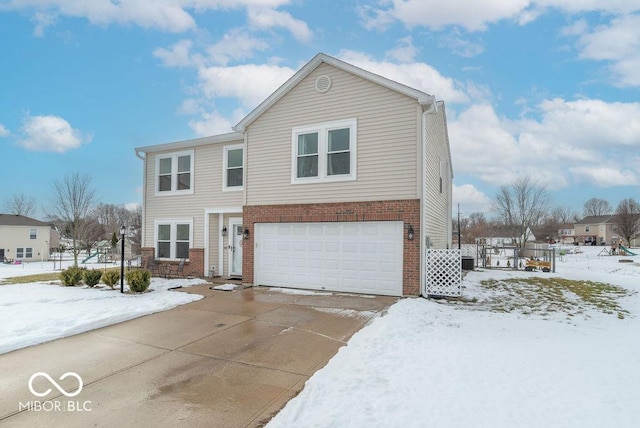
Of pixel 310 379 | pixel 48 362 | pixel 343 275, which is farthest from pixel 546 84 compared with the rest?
pixel 48 362

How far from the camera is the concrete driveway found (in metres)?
3.37

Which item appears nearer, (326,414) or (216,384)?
(326,414)

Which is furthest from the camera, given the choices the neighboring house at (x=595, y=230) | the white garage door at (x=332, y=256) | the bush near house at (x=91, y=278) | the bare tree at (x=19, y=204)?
the neighboring house at (x=595, y=230)

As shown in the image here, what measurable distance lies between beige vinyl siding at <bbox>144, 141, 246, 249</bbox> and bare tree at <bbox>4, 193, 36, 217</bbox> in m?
41.5

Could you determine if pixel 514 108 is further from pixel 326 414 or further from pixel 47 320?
pixel 47 320

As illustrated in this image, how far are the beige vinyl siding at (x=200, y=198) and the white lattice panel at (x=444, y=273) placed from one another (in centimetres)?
690

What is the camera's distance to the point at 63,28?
12289mm

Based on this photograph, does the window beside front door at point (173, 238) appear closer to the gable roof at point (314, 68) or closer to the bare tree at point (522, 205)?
the gable roof at point (314, 68)

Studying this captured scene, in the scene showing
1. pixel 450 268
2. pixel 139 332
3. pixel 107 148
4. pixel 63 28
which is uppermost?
pixel 63 28

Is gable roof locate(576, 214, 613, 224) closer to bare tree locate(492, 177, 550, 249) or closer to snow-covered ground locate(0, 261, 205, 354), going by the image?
bare tree locate(492, 177, 550, 249)

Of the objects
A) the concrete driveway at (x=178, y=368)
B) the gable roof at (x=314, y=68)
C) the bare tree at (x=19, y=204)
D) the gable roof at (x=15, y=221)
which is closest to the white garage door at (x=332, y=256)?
the concrete driveway at (x=178, y=368)

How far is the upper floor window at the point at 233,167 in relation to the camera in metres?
12.7

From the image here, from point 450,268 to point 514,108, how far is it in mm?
11941

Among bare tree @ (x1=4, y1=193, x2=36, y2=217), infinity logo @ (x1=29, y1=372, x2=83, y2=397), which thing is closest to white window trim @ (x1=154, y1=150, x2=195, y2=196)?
infinity logo @ (x1=29, y1=372, x2=83, y2=397)
